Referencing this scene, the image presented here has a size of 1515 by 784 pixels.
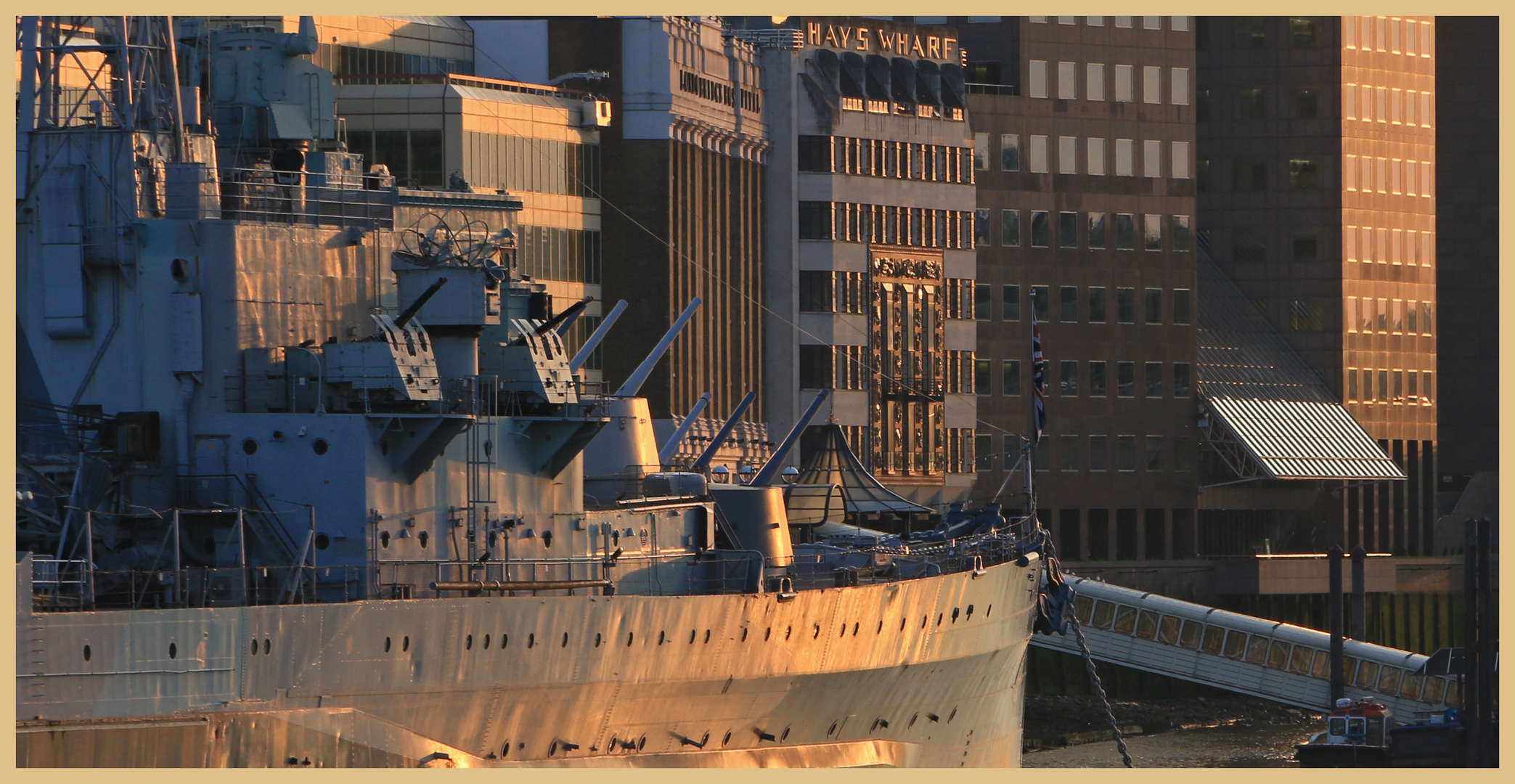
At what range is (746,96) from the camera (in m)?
107

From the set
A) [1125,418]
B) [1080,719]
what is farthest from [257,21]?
[1125,418]

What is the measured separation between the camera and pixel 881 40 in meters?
116

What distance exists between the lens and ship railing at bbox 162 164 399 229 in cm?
4203

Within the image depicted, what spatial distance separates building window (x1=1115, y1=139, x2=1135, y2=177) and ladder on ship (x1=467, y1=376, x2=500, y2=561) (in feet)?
291

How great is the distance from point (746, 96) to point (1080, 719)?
28.6 meters

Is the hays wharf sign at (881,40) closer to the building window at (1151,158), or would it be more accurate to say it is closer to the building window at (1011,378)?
the building window at (1151,158)

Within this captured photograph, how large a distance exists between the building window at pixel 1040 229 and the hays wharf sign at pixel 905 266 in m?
11.9

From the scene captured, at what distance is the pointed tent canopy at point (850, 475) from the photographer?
81.6 m

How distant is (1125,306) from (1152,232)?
3.81 metres

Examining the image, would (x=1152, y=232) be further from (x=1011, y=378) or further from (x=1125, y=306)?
(x=1011, y=378)

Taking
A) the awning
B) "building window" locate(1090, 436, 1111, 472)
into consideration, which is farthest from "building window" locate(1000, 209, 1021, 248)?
the awning

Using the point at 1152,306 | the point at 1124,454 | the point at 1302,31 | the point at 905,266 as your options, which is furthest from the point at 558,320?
the point at 1302,31

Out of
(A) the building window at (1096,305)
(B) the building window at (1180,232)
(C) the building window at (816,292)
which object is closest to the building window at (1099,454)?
(A) the building window at (1096,305)

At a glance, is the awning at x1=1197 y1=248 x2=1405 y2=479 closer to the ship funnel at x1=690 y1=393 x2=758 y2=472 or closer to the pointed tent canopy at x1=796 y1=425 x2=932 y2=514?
the pointed tent canopy at x1=796 y1=425 x2=932 y2=514
